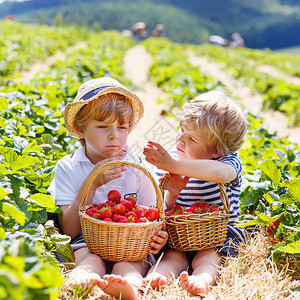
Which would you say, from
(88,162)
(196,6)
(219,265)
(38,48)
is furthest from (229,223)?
(196,6)

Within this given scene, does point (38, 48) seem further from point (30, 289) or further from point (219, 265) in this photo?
point (30, 289)

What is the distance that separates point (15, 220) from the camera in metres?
1.96

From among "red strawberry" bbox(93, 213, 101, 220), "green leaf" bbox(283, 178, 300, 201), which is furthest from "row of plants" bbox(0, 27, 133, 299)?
"green leaf" bbox(283, 178, 300, 201)

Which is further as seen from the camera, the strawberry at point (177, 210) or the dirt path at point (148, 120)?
the dirt path at point (148, 120)

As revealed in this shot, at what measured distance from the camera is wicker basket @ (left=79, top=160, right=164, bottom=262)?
7.51 feet

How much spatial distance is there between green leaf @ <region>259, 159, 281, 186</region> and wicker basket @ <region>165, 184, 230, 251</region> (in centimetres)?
46

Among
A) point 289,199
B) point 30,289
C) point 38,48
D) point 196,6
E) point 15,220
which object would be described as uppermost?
point 30,289

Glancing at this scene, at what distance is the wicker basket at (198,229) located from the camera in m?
2.52

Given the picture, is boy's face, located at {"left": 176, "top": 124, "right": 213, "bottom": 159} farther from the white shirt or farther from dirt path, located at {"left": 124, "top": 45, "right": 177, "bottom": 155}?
dirt path, located at {"left": 124, "top": 45, "right": 177, "bottom": 155}

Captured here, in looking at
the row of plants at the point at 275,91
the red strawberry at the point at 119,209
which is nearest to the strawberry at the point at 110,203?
the red strawberry at the point at 119,209

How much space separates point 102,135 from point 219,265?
1110 millimetres

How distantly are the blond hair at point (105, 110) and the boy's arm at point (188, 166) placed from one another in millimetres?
338

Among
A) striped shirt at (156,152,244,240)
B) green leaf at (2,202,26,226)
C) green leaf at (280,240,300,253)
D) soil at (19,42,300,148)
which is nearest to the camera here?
green leaf at (2,202,26,226)

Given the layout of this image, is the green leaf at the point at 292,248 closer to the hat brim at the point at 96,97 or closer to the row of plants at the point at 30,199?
the row of plants at the point at 30,199
